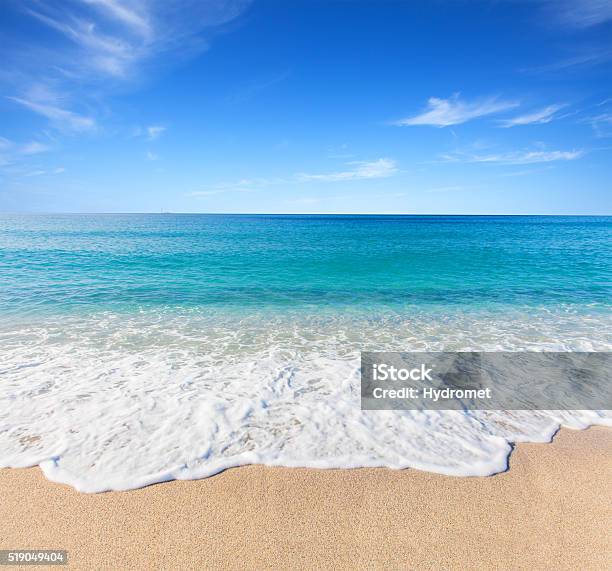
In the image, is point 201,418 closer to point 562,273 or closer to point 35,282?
point 35,282

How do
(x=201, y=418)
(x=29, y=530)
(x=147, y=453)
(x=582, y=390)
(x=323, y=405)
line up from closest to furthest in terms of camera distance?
(x=29, y=530) < (x=147, y=453) < (x=201, y=418) < (x=323, y=405) < (x=582, y=390)

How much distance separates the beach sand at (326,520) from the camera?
11.2ft

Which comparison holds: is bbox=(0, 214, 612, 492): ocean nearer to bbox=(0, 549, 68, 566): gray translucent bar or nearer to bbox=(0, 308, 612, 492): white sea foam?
bbox=(0, 308, 612, 492): white sea foam

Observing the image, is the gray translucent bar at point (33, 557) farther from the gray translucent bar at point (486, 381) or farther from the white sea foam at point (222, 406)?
the gray translucent bar at point (486, 381)

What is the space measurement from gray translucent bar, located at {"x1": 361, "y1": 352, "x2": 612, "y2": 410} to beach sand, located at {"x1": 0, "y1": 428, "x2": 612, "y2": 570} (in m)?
1.91

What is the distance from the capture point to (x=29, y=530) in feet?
11.9

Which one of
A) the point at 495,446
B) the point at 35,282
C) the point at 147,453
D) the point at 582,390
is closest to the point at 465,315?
the point at 582,390

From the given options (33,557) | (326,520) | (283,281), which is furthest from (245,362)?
(283,281)

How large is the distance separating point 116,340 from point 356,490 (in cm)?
775

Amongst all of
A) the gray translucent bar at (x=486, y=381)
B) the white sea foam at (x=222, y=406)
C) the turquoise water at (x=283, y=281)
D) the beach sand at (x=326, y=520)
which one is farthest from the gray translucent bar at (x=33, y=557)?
the turquoise water at (x=283, y=281)

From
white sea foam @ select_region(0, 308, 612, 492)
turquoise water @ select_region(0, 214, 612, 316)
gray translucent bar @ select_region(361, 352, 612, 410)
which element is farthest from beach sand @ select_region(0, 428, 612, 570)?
turquoise water @ select_region(0, 214, 612, 316)

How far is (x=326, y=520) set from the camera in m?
3.81

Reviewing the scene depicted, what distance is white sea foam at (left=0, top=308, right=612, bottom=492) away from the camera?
187 inches

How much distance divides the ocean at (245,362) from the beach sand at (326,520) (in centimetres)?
27
